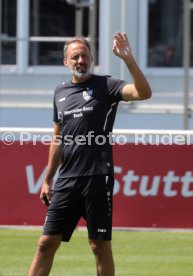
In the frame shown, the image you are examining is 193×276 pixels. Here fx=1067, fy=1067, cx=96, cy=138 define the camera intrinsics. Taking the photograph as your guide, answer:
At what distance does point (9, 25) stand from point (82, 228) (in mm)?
7576

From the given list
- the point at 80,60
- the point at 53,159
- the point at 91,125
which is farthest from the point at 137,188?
the point at 80,60

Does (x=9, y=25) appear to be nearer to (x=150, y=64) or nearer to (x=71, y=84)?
(x=150, y=64)

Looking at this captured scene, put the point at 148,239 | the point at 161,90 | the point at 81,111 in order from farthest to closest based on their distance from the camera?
1. the point at 161,90
2. the point at 148,239
3. the point at 81,111

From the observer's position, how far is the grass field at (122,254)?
9.70 m

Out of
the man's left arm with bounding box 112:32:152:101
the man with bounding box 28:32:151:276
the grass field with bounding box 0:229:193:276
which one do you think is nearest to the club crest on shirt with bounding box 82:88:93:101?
the man with bounding box 28:32:151:276

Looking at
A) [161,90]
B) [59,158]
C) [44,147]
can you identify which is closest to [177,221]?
[44,147]

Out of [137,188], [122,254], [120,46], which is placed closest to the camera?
[120,46]

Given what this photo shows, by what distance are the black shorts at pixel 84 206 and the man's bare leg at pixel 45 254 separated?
46 millimetres

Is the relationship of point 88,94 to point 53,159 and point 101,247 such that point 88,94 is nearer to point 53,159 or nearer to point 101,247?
point 53,159

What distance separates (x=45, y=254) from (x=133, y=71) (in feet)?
4.96

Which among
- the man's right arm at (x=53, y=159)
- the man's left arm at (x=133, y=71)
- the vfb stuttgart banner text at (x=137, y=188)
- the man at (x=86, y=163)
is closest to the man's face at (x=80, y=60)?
the man at (x=86, y=163)

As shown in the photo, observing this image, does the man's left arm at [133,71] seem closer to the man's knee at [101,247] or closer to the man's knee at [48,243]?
the man's knee at [101,247]

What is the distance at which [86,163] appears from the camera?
762 cm

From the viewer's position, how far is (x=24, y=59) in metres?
19.2
